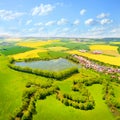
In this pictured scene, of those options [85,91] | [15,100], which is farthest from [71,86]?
[15,100]

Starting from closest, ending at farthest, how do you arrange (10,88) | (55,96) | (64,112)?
(64,112) < (55,96) < (10,88)

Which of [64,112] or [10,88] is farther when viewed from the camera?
[10,88]

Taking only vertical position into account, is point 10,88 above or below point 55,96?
above

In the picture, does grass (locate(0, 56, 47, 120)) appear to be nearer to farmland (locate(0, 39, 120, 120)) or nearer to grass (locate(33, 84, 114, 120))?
farmland (locate(0, 39, 120, 120))

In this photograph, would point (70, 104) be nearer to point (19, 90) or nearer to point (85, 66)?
point (19, 90)

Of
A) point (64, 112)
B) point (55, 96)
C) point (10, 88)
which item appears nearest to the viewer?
point (64, 112)

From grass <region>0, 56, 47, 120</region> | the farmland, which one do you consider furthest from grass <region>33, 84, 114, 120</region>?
grass <region>0, 56, 47, 120</region>

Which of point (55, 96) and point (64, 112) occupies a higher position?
point (55, 96)

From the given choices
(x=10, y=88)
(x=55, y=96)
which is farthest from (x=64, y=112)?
(x=10, y=88)

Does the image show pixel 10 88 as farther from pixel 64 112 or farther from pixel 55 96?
pixel 64 112

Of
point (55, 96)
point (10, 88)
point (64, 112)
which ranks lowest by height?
point (64, 112)

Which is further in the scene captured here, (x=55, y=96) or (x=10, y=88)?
(x=10, y=88)
